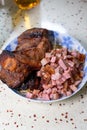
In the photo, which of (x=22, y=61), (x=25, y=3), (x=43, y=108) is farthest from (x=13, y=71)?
(x=25, y=3)

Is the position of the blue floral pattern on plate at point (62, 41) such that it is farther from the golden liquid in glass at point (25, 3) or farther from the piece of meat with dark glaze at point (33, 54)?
the golden liquid in glass at point (25, 3)

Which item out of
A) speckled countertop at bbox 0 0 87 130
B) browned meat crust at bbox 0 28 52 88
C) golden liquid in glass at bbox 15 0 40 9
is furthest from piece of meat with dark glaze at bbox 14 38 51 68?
golden liquid in glass at bbox 15 0 40 9

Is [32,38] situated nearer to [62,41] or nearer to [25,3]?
[62,41]

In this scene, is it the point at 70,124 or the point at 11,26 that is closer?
the point at 70,124

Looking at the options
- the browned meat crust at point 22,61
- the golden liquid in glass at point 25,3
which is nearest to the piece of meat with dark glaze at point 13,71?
the browned meat crust at point 22,61

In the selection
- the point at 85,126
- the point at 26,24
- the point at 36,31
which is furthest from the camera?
the point at 26,24

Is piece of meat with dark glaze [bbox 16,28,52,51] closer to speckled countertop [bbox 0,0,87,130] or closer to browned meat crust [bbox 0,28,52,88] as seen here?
browned meat crust [bbox 0,28,52,88]

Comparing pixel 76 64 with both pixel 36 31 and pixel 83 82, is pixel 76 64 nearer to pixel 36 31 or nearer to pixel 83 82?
pixel 83 82

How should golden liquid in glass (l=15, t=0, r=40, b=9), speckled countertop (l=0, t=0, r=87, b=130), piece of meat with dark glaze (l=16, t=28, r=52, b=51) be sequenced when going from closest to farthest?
speckled countertop (l=0, t=0, r=87, b=130) → piece of meat with dark glaze (l=16, t=28, r=52, b=51) → golden liquid in glass (l=15, t=0, r=40, b=9)

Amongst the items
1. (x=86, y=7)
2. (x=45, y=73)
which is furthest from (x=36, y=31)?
(x=86, y=7)
